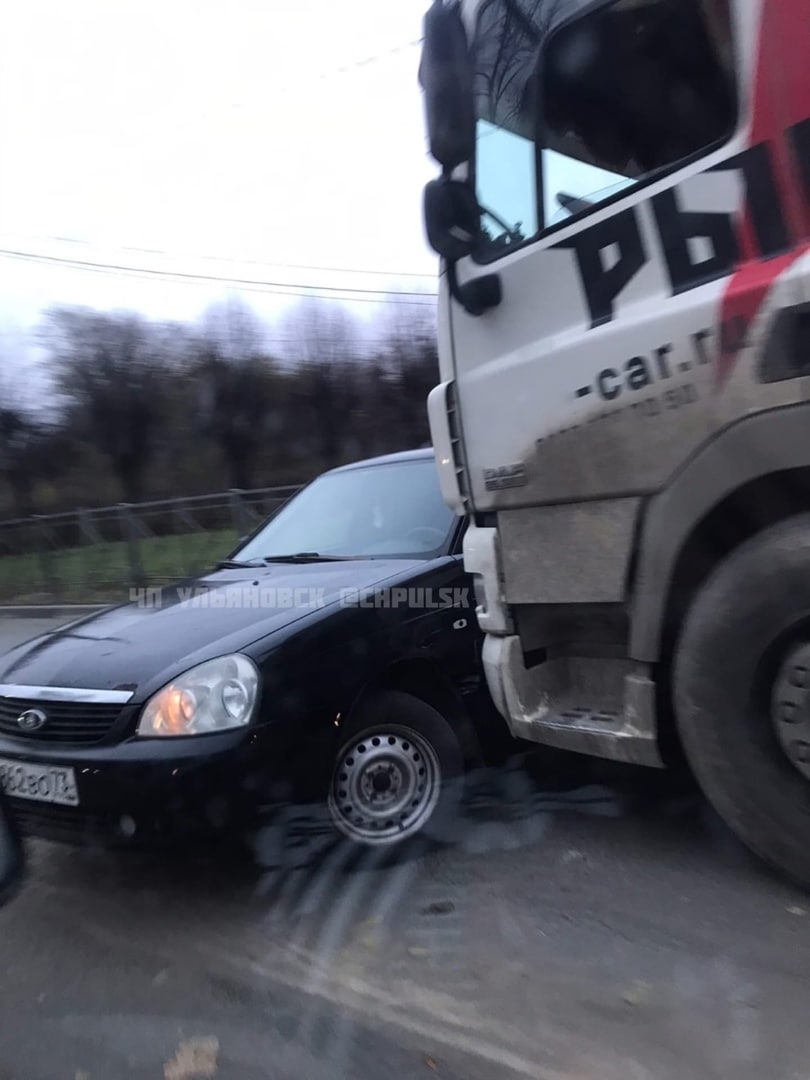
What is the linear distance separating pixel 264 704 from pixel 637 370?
1728 millimetres

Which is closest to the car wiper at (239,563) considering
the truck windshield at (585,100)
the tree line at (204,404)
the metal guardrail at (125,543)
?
the truck windshield at (585,100)

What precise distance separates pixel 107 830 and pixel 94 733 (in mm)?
340

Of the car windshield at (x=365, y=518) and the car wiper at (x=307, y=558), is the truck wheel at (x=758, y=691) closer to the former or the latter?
the car windshield at (x=365, y=518)

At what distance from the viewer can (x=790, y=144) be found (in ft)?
9.21

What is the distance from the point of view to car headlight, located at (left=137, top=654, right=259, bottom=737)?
133 inches

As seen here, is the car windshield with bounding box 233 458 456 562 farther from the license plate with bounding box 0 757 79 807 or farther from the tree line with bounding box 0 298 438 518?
the tree line with bounding box 0 298 438 518

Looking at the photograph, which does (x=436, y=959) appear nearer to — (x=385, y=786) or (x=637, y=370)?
(x=385, y=786)

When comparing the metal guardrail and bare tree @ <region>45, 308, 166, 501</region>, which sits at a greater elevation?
bare tree @ <region>45, 308, 166, 501</region>

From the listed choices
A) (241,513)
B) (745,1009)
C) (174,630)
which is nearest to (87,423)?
(241,513)

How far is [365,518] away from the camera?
5000mm

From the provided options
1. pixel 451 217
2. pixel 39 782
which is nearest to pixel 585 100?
pixel 451 217

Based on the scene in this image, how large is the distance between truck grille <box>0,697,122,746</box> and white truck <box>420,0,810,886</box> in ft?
Result: 4.81

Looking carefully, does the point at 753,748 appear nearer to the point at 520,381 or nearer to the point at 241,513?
the point at 520,381

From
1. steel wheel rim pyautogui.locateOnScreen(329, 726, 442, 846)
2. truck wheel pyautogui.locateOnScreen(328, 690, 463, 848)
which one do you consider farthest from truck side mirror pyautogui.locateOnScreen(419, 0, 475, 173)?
steel wheel rim pyautogui.locateOnScreen(329, 726, 442, 846)
